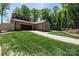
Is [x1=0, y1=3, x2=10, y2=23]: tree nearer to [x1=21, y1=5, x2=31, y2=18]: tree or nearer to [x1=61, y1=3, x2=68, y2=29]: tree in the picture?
[x1=21, y1=5, x2=31, y2=18]: tree

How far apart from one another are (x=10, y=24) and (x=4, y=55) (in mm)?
352

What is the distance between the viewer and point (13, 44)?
2.88m

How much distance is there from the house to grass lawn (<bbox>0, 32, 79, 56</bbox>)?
86 mm

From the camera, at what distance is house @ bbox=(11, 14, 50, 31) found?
293 cm

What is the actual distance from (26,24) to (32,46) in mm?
261

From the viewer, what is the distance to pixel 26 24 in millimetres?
2955

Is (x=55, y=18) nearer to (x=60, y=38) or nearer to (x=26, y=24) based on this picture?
(x=60, y=38)

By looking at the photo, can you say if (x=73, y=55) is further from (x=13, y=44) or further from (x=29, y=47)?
(x=13, y=44)

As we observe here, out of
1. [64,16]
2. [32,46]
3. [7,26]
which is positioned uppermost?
[64,16]

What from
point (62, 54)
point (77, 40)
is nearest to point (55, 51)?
point (62, 54)

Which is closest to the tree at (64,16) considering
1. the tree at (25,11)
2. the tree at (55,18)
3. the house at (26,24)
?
the tree at (55,18)

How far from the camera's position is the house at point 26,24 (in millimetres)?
2928

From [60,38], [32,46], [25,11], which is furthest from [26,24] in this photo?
[60,38]

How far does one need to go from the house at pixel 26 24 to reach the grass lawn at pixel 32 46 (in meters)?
0.09
